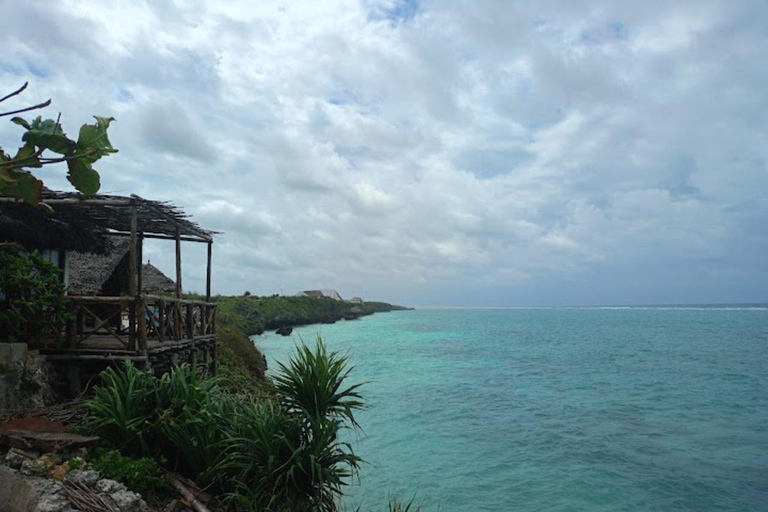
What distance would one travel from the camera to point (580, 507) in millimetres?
11695

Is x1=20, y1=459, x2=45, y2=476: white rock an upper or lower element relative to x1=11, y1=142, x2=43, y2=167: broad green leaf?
lower

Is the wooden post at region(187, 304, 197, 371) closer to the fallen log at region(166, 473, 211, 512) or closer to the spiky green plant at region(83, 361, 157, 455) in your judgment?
the spiky green plant at region(83, 361, 157, 455)

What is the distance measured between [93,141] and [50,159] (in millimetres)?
471

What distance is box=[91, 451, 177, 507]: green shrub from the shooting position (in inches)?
242

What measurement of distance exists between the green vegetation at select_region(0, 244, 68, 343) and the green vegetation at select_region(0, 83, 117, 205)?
6129 millimetres

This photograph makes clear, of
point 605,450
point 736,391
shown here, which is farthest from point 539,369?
point 605,450

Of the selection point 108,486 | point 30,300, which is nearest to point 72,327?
point 30,300

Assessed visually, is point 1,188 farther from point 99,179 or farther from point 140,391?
point 140,391

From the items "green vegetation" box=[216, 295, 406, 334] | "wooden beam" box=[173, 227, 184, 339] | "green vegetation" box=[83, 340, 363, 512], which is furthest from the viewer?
"green vegetation" box=[216, 295, 406, 334]

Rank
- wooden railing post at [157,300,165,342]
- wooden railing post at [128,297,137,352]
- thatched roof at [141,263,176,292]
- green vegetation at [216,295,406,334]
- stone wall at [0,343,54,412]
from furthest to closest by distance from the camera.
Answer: green vegetation at [216,295,406,334] → thatched roof at [141,263,176,292] → wooden railing post at [157,300,165,342] → wooden railing post at [128,297,137,352] → stone wall at [0,343,54,412]

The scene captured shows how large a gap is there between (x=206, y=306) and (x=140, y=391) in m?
6.87

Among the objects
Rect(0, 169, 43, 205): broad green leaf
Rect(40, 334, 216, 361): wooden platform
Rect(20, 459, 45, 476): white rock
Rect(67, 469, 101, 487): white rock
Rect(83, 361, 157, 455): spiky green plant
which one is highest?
Rect(0, 169, 43, 205): broad green leaf

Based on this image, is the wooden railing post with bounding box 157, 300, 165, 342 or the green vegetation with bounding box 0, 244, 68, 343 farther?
the wooden railing post with bounding box 157, 300, 165, 342

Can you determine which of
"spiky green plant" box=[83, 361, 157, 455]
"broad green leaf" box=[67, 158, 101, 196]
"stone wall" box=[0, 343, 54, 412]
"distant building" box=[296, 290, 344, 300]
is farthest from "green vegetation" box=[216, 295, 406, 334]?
"broad green leaf" box=[67, 158, 101, 196]
